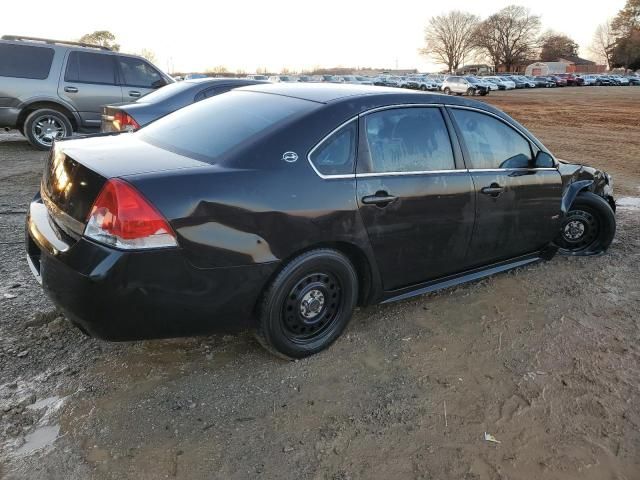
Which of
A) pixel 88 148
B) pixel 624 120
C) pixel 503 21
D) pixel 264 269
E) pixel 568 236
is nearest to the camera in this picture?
pixel 264 269

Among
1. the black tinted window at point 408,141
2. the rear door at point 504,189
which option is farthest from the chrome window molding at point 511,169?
the black tinted window at point 408,141

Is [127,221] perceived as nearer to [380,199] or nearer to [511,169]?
[380,199]

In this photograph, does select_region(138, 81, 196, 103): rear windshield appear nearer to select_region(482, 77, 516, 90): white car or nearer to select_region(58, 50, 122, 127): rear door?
select_region(58, 50, 122, 127): rear door

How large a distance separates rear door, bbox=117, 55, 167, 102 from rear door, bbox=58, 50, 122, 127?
5.4 inches

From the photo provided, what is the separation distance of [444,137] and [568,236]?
7.25 ft

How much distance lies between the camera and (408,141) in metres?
3.46

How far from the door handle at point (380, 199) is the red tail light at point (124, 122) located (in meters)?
4.37

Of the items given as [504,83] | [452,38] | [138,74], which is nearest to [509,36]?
[452,38]

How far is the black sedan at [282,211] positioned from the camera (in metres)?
2.52

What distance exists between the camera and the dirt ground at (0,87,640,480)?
7.84 feet

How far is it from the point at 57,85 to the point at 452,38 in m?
110

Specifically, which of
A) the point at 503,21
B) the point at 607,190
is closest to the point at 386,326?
the point at 607,190

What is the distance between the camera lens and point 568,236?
5090 mm

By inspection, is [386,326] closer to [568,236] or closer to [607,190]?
[568,236]
